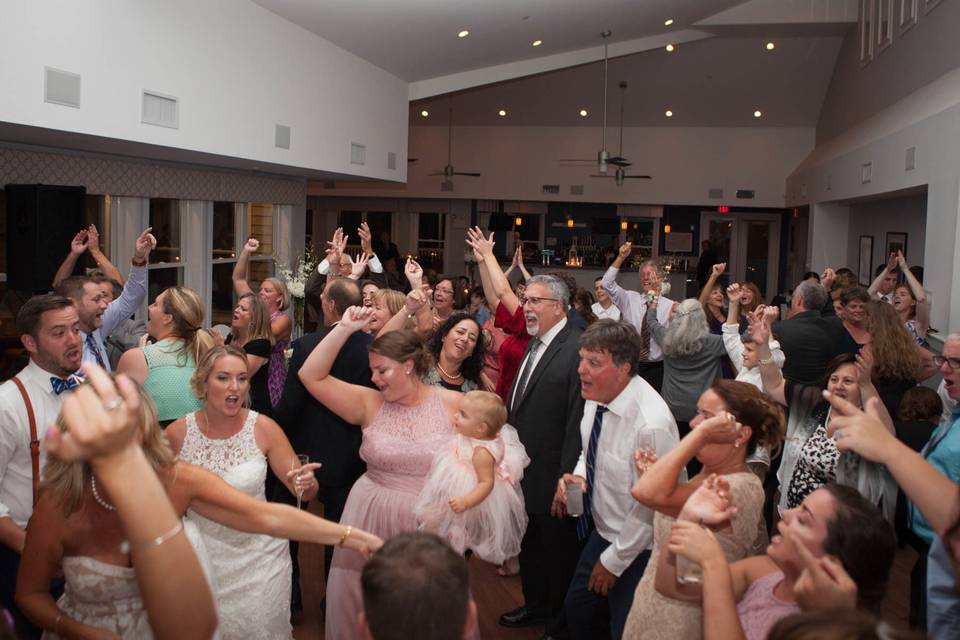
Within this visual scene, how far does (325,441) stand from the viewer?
382 centimetres

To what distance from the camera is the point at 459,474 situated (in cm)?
325

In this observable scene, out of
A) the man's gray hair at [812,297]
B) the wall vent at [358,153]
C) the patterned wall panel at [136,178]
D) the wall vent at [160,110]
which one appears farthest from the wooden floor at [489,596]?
the wall vent at [358,153]

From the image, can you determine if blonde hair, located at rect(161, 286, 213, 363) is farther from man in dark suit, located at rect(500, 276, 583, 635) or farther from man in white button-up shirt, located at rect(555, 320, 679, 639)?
man in white button-up shirt, located at rect(555, 320, 679, 639)

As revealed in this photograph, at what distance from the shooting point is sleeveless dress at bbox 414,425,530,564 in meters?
3.23

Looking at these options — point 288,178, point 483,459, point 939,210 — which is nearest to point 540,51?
point 288,178

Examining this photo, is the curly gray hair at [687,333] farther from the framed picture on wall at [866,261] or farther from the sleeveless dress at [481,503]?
the framed picture on wall at [866,261]

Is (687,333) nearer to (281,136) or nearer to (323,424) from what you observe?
(323,424)

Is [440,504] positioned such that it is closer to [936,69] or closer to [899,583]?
[899,583]

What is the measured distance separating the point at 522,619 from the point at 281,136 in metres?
5.30

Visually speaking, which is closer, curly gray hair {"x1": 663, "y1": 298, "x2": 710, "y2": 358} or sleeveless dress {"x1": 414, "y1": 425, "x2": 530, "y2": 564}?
sleeveless dress {"x1": 414, "y1": 425, "x2": 530, "y2": 564}

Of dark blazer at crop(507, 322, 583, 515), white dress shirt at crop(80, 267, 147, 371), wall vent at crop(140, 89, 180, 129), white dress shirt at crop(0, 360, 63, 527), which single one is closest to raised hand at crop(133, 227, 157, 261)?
white dress shirt at crop(80, 267, 147, 371)

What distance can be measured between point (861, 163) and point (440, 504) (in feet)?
31.1

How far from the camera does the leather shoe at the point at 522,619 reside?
4.22m

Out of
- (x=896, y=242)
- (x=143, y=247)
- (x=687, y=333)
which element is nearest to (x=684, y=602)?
(x=687, y=333)
